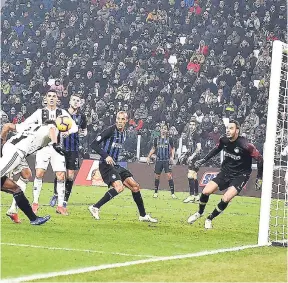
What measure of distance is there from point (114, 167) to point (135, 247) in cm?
349

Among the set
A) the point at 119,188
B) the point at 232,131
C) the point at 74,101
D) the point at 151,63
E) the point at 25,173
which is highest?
the point at 151,63

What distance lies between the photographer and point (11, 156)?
435 inches

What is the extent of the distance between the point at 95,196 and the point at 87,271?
43.4ft

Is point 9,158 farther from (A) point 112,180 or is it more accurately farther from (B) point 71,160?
(B) point 71,160

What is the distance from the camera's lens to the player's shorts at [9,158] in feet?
36.1

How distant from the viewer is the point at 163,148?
22109 mm

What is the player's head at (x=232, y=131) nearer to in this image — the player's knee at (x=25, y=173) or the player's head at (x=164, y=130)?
the player's knee at (x=25, y=173)

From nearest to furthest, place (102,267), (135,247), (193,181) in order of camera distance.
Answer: (102,267)
(135,247)
(193,181)

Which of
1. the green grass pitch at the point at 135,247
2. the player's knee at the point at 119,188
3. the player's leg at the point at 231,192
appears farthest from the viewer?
the player's knee at the point at 119,188

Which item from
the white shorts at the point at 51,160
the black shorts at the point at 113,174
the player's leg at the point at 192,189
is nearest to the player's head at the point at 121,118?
the black shorts at the point at 113,174

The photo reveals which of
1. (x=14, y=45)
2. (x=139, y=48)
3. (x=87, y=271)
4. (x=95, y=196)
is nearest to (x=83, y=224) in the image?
(x=87, y=271)

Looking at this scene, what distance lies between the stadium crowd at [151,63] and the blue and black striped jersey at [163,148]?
1252 millimetres

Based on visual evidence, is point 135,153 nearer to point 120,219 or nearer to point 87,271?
point 120,219

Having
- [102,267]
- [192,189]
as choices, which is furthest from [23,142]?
[192,189]
